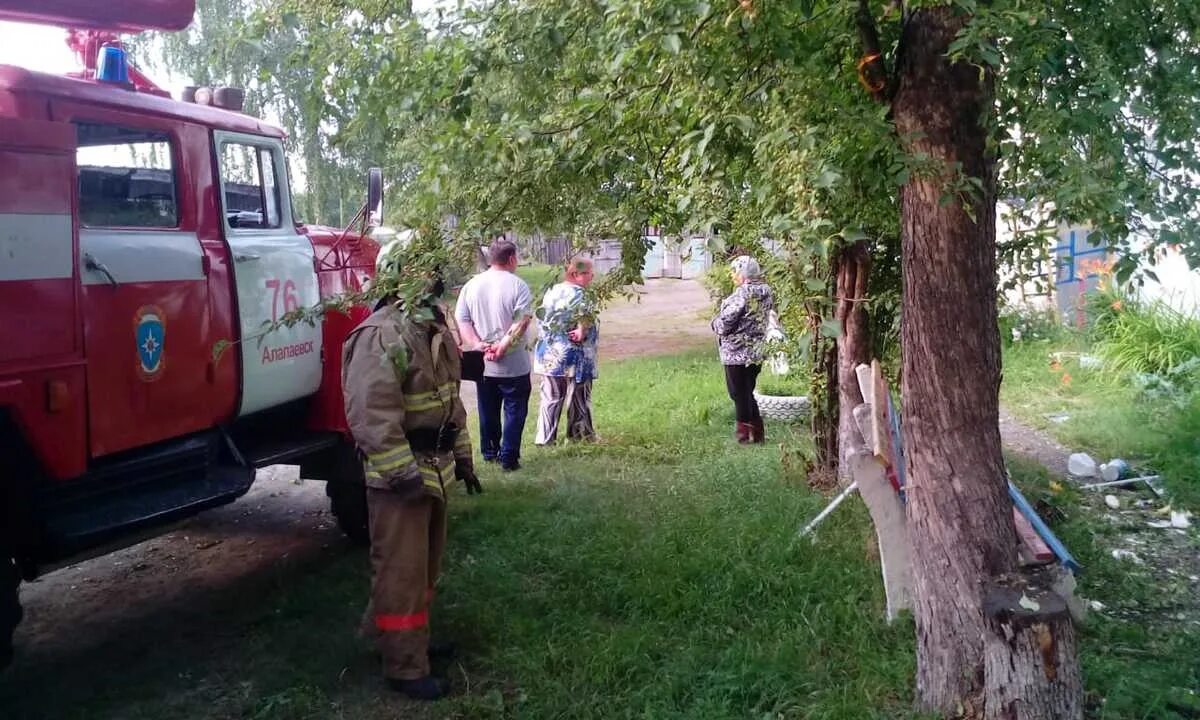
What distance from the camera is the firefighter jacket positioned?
3758mm

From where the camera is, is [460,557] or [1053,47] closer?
[1053,47]

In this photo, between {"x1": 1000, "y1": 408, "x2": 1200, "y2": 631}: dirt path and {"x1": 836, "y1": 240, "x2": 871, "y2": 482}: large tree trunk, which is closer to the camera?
{"x1": 1000, "y1": 408, "x2": 1200, "y2": 631}: dirt path

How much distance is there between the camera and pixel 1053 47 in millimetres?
2699

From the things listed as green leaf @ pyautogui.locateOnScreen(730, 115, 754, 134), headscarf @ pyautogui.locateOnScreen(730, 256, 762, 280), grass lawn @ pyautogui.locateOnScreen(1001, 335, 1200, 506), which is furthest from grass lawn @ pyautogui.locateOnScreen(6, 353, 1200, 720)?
green leaf @ pyautogui.locateOnScreen(730, 115, 754, 134)

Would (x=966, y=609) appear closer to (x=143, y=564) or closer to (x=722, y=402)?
(x=143, y=564)

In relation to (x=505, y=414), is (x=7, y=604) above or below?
below

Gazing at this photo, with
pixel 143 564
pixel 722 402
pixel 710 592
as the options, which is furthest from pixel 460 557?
pixel 722 402

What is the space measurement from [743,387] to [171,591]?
4376 millimetres

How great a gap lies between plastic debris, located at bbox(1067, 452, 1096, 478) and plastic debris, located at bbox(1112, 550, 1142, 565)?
5.18 feet

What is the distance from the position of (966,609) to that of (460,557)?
2.80m

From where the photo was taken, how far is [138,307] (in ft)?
13.3

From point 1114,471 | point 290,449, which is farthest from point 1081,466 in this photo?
point 290,449

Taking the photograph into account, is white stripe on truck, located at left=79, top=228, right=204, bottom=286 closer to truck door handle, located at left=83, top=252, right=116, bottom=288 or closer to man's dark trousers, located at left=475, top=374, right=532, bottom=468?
truck door handle, located at left=83, top=252, right=116, bottom=288

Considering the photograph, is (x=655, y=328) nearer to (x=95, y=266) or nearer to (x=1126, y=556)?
(x=1126, y=556)
